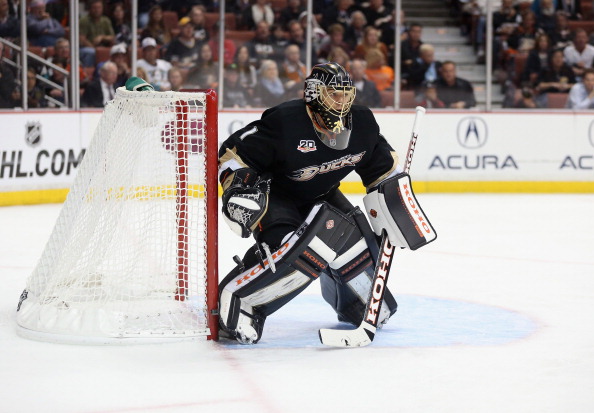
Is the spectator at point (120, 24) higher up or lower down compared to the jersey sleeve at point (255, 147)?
higher up

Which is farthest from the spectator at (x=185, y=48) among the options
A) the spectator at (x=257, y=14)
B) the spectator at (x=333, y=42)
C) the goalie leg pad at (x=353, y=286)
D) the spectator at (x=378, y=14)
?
the goalie leg pad at (x=353, y=286)

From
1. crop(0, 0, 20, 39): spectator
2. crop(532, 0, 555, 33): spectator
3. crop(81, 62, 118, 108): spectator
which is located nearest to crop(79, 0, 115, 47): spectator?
crop(81, 62, 118, 108): spectator

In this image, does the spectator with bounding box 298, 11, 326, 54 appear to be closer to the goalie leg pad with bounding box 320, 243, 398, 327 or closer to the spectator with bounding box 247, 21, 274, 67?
the spectator with bounding box 247, 21, 274, 67

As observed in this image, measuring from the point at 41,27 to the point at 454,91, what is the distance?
11.7 feet

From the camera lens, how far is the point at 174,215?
3854mm

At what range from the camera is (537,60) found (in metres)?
9.31

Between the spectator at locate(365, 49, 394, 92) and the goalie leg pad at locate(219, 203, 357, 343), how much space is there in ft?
18.1

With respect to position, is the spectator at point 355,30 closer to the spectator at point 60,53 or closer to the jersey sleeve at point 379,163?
the spectator at point 60,53

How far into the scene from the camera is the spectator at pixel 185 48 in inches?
338

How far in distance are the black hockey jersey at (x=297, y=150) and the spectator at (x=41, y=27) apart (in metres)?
4.68

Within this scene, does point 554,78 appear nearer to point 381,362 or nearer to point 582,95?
point 582,95

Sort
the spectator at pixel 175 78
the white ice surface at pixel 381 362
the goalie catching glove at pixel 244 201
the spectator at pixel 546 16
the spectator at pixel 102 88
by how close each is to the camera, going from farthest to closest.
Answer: the spectator at pixel 546 16 → the spectator at pixel 175 78 → the spectator at pixel 102 88 → the goalie catching glove at pixel 244 201 → the white ice surface at pixel 381 362

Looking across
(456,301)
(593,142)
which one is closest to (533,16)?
(593,142)

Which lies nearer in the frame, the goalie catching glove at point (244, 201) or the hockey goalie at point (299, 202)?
the goalie catching glove at point (244, 201)
